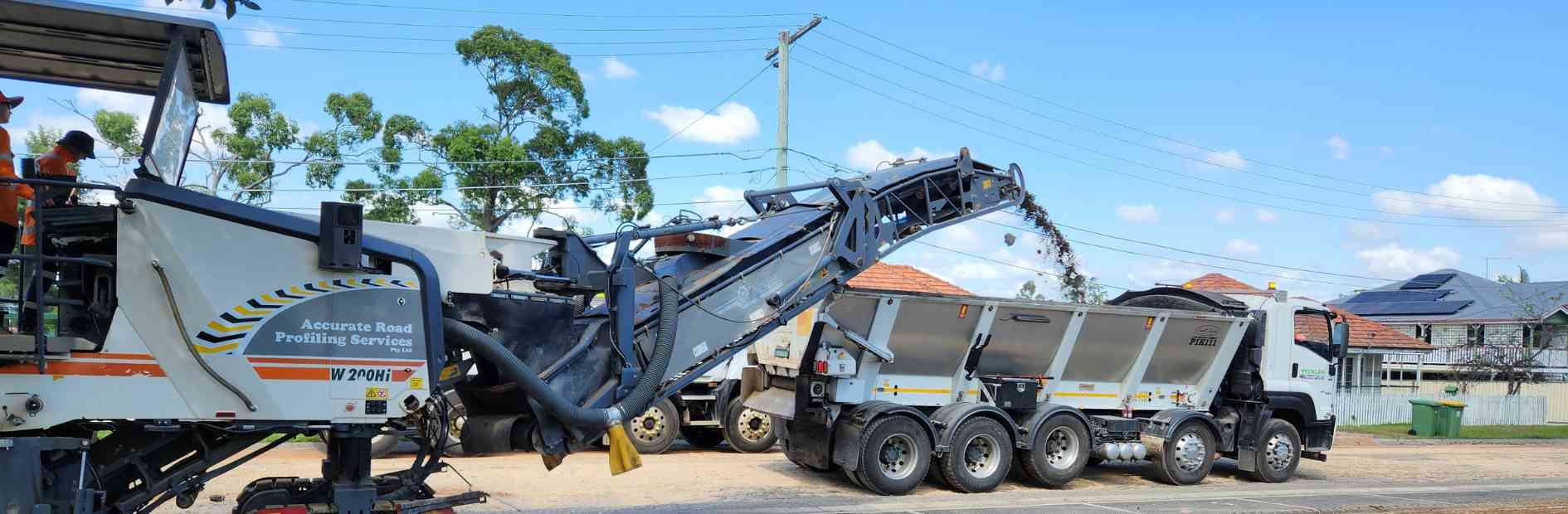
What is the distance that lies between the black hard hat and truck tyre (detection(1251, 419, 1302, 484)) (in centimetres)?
1317

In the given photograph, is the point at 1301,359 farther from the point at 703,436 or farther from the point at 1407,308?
the point at 1407,308

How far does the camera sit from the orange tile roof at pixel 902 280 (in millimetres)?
24719

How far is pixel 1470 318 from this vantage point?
47.8 metres

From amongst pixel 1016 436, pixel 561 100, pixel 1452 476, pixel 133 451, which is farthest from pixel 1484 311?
pixel 133 451

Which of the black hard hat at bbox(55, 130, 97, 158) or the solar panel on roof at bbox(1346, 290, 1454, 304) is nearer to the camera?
the black hard hat at bbox(55, 130, 97, 158)

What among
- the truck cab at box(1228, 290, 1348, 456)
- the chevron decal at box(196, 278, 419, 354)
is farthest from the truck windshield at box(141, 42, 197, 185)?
the truck cab at box(1228, 290, 1348, 456)

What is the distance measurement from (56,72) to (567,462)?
8196 mm

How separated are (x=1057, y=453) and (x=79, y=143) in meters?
10.5

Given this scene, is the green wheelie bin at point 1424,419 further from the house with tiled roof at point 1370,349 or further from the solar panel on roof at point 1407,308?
the solar panel on roof at point 1407,308

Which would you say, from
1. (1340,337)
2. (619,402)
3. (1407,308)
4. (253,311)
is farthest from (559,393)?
(1407,308)

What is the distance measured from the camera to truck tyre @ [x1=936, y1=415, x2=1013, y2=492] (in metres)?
12.8

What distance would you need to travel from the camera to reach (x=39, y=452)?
246 inches

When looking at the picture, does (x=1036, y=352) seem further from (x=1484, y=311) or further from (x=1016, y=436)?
(x=1484, y=311)

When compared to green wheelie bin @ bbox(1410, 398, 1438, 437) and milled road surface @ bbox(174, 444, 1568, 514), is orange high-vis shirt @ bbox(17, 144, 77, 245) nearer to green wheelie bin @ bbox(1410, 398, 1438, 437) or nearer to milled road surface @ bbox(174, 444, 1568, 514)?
milled road surface @ bbox(174, 444, 1568, 514)
